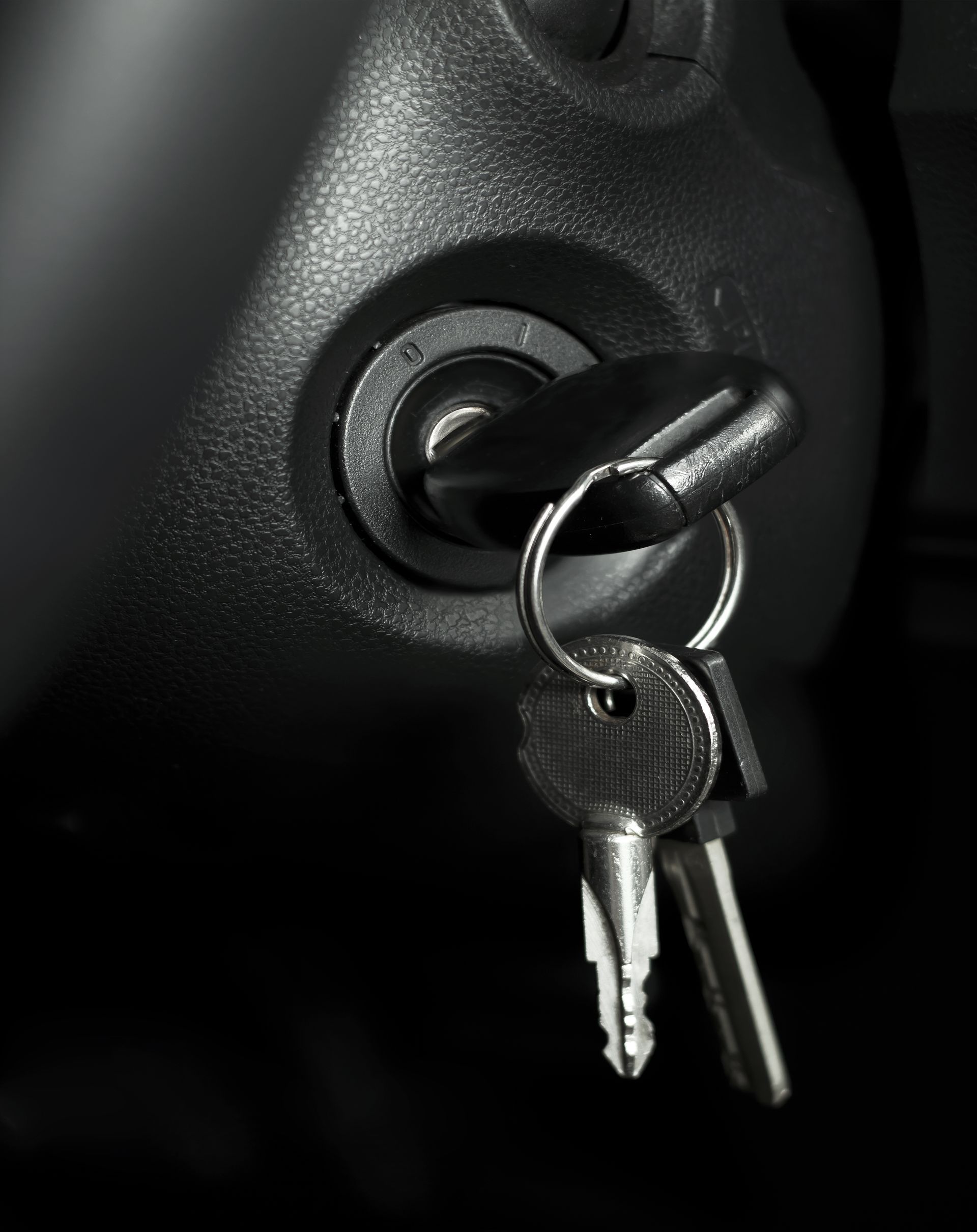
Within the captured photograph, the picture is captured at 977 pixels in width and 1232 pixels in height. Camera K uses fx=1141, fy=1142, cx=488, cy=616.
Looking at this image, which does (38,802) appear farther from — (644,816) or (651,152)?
(651,152)

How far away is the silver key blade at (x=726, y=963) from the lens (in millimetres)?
437

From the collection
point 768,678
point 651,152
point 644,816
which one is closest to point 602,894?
point 644,816

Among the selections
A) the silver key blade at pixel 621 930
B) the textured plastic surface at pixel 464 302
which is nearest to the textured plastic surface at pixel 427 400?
the textured plastic surface at pixel 464 302

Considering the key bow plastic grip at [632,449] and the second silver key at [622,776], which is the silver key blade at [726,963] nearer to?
the second silver key at [622,776]

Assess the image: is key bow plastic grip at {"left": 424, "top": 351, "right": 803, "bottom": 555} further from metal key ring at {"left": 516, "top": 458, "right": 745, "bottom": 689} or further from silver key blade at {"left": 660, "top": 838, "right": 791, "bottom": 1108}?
silver key blade at {"left": 660, "top": 838, "right": 791, "bottom": 1108}

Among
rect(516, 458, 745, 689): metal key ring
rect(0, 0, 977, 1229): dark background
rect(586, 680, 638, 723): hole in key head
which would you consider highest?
rect(516, 458, 745, 689): metal key ring

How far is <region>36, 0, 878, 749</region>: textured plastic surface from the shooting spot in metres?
0.38

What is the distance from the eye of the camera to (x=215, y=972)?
503mm

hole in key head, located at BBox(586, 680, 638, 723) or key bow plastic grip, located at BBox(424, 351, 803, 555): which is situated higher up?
key bow plastic grip, located at BBox(424, 351, 803, 555)

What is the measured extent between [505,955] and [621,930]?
15 cm

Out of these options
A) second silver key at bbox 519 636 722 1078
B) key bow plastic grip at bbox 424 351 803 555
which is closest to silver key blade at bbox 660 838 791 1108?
second silver key at bbox 519 636 722 1078

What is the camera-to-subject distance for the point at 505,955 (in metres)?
0.52

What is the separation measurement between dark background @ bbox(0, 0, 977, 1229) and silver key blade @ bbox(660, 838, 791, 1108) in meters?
0.06

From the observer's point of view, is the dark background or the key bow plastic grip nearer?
the key bow plastic grip
